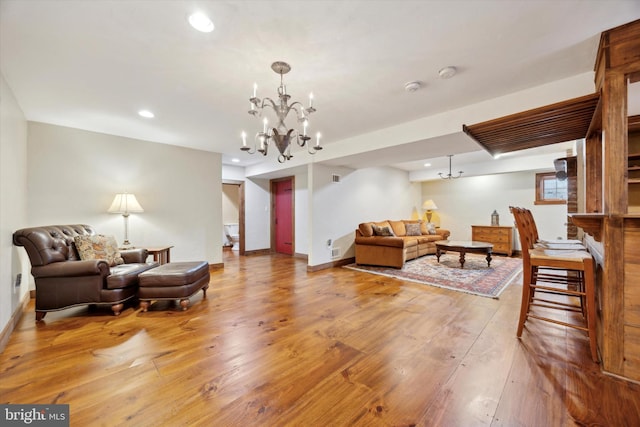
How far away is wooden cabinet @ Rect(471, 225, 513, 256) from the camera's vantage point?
6230mm

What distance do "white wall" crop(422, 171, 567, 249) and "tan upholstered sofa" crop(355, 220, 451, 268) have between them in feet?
4.13

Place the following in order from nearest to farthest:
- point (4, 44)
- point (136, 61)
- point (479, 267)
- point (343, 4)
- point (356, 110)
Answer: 1. point (343, 4)
2. point (4, 44)
3. point (136, 61)
4. point (356, 110)
5. point (479, 267)

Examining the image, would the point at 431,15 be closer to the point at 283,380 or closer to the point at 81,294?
the point at 283,380

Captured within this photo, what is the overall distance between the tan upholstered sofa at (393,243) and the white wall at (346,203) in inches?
15.4

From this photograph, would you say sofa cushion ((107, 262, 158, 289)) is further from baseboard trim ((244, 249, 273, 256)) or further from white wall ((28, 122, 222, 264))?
baseboard trim ((244, 249, 273, 256))

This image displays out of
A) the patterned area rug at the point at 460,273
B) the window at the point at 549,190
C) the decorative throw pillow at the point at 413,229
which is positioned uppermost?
the window at the point at 549,190

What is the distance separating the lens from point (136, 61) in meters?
2.08

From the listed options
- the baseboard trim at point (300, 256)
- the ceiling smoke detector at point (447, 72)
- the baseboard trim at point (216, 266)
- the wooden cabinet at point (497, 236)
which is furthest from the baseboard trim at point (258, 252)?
the ceiling smoke detector at point (447, 72)

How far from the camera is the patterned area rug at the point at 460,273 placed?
366cm

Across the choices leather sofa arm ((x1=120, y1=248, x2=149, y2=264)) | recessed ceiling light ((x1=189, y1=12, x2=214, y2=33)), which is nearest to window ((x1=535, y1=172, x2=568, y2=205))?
recessed ceiling light ((x1=189, y1=12, x2=214, y2=33))

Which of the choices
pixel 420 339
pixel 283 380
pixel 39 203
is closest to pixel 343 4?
pixel 283 380

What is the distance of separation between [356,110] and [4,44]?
3.02m

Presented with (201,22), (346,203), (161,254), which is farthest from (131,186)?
(346,203)

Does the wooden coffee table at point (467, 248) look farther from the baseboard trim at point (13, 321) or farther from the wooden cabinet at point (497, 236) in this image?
the baseboard trim at point (13, 321)
